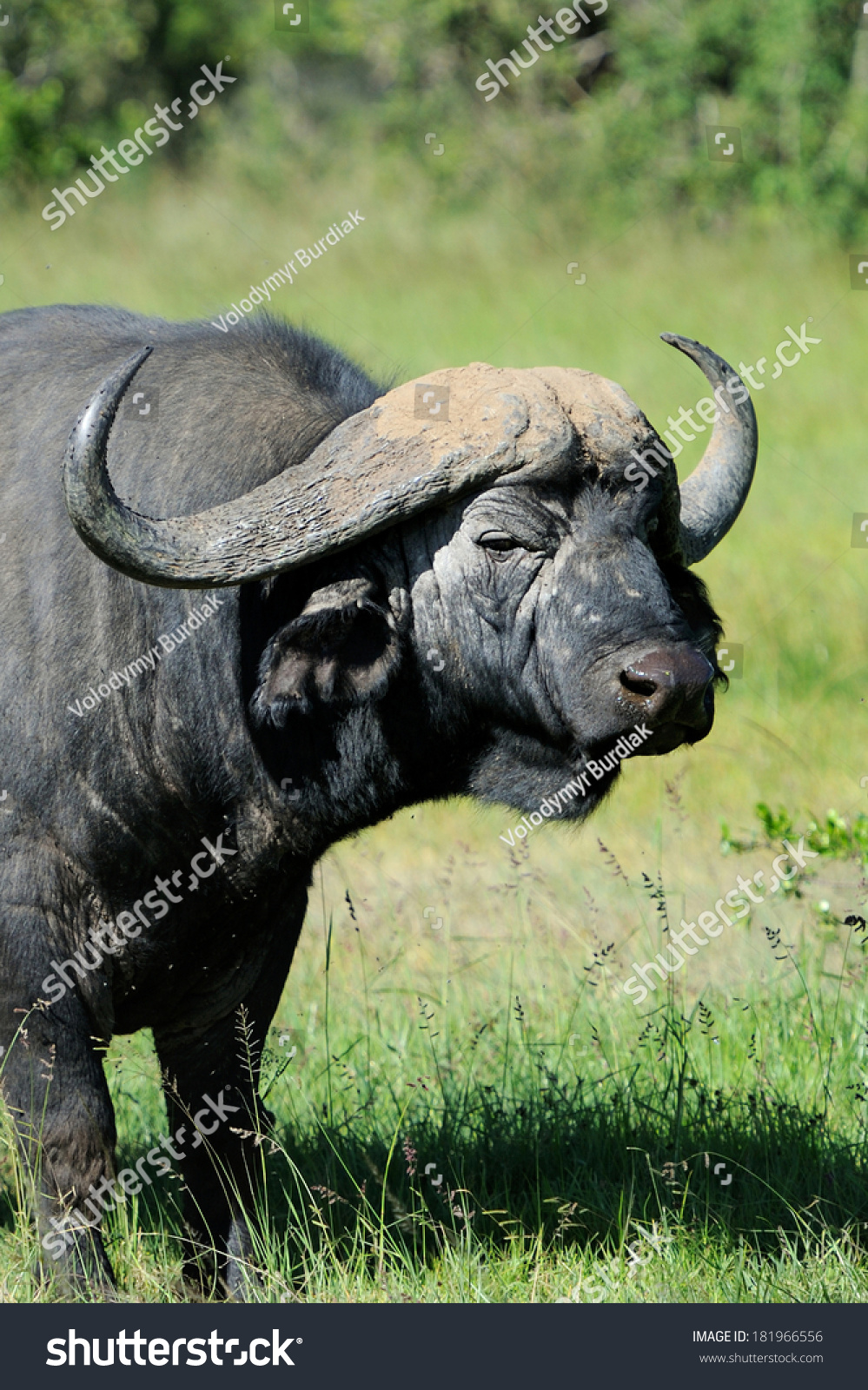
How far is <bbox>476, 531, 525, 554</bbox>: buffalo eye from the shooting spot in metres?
3.52

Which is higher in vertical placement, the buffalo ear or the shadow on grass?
the buffalo ear

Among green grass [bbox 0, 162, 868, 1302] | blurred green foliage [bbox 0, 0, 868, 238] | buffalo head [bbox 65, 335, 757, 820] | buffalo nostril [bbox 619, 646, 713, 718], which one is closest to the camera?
buffalo nostril [bbox 619, 646, 713, 718]

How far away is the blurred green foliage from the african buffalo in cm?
1172

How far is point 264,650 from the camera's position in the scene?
365 cm

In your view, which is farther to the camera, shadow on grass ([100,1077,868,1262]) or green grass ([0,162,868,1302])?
shadow on grass ([100,1077,868,1262])

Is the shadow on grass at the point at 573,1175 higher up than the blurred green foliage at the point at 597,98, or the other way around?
the blurred green foliage at the point at 597,98

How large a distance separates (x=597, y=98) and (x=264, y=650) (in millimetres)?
17931

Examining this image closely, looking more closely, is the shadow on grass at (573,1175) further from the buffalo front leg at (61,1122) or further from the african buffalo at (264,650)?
the african buffalo at (264,650)

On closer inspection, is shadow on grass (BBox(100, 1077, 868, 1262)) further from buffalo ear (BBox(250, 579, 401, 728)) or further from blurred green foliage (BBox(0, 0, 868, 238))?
blurred green foliage (BBox(0, 0, 868, 238))

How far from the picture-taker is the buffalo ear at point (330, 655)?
3551mm

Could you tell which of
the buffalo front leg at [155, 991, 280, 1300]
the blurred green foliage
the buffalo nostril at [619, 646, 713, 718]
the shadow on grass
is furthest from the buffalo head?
the blurred green foliage

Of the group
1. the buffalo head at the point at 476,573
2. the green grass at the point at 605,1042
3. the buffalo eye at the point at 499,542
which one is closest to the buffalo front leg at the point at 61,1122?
the green grass at the point at 605,1042

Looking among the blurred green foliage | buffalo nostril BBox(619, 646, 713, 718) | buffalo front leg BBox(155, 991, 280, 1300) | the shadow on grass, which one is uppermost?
the blurred green foliage

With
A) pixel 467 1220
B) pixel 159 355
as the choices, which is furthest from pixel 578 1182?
pixel 159 355
